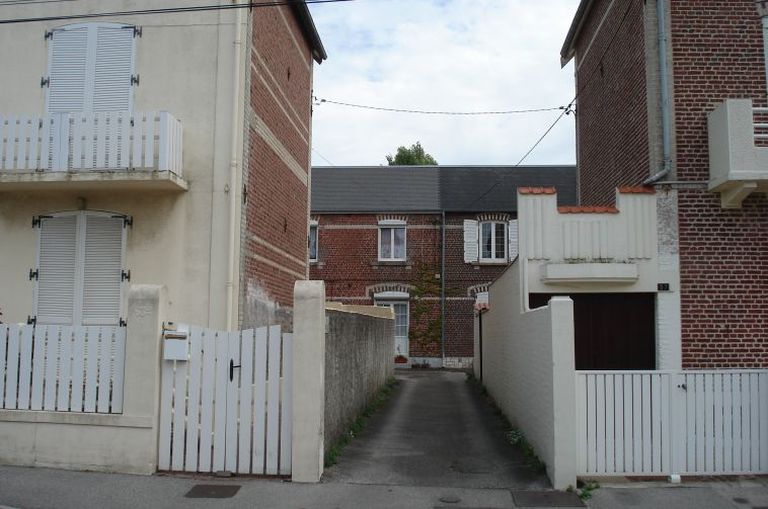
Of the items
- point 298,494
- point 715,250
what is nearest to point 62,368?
point 298,494

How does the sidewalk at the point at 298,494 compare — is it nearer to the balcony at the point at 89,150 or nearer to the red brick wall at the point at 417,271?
the balcony at the point at 89,150

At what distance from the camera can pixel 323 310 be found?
7.85 m

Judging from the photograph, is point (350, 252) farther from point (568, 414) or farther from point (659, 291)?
point (568, 414)

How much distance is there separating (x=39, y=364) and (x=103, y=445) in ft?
4.11

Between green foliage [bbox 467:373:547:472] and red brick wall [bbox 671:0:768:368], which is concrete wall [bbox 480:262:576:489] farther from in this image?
red brick wall [bbox 671:0:768:368]

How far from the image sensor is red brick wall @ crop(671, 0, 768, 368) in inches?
396

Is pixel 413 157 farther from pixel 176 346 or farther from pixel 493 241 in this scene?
pixel 176 346

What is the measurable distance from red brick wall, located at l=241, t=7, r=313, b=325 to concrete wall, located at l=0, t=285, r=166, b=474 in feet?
11.1

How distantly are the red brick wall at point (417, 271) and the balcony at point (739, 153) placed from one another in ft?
59.1

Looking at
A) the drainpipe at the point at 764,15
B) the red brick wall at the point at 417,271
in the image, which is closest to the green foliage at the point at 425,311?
the red brick wall at the point at 417,271

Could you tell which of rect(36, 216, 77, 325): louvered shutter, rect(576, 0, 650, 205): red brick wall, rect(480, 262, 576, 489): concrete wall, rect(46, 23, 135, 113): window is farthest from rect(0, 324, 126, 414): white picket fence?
rect(576, 0, 650, 205): red brick wall

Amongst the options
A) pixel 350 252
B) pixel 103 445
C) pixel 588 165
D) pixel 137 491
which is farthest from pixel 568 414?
pixel 350 252

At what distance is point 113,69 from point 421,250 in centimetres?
1789

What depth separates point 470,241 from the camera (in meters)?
27.9
